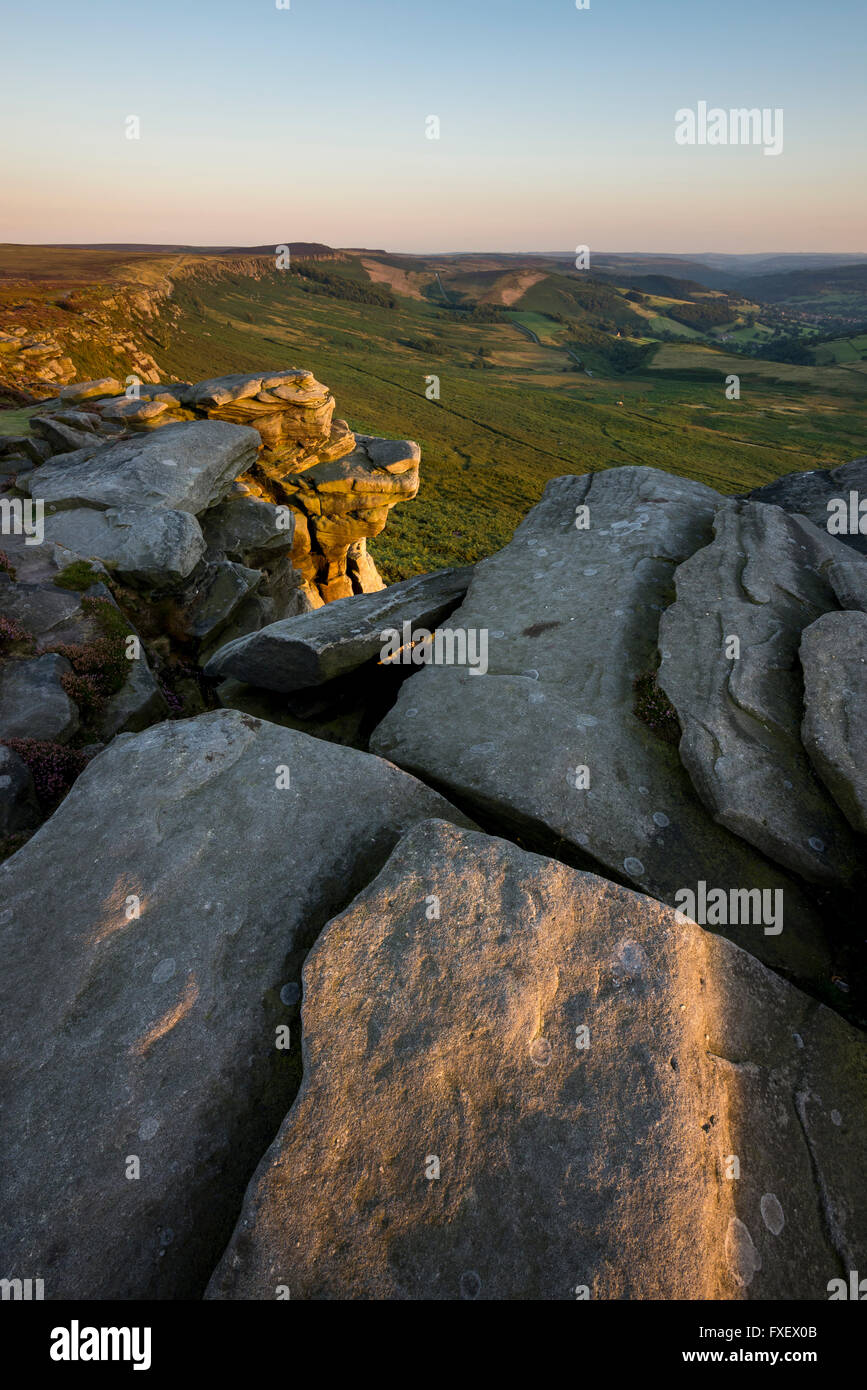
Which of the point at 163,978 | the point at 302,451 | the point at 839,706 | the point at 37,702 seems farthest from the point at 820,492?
the point at 302,451

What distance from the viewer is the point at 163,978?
6.18 meters

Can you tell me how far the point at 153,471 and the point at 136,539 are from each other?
425cm

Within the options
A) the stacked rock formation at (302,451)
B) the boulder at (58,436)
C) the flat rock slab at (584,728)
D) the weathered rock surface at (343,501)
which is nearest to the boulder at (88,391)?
the stacked rock formation at (302,451)

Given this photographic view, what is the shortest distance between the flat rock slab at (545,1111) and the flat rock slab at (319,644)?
624 centimetres

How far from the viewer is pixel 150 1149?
17.3ft

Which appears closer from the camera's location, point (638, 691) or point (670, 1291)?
point (670, 1291)

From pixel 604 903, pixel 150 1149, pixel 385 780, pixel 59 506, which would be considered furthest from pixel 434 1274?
pixel 59 506

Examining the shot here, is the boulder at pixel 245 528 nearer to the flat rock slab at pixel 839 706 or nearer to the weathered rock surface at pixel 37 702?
the weathered rock surface at pixel 37 702

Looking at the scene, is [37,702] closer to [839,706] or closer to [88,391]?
[839,706]

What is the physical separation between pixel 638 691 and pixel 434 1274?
782cm

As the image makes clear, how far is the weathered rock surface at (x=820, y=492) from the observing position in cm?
1491

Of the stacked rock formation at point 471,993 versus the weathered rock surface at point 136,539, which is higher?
the weathered rock surface at point 136,539

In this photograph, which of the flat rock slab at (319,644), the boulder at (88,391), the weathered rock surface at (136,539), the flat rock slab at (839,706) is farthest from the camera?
the boulder at (88,391)

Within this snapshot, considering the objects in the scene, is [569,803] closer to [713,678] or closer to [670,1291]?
[713,678]
